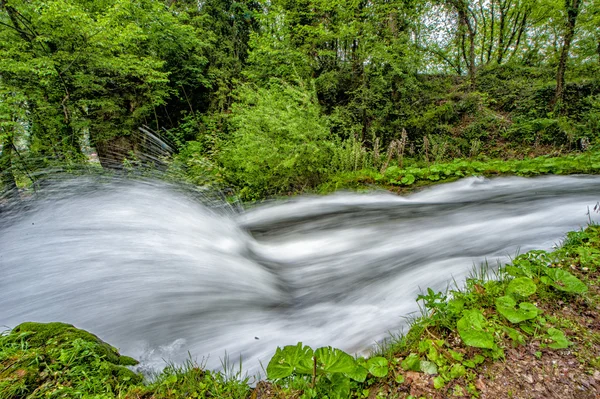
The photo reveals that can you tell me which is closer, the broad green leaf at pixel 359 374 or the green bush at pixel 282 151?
the broad green leaf at pixel 359 374

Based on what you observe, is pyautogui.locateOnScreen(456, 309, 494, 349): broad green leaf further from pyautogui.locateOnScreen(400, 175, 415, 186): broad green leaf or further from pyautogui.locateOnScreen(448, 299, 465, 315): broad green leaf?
pyautogui.locateOnScreen(400, 175, 415, 186): broad green leaf

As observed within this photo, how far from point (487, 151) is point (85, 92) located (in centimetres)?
1298

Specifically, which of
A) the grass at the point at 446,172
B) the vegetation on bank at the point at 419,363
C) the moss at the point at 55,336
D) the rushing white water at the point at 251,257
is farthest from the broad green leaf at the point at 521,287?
the grass at the point at 446,172

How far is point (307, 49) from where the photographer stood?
10016 millimetres

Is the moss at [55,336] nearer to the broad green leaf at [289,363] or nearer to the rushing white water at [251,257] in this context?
the rushing white water at [251,257]

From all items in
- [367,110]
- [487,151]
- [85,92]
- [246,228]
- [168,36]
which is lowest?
[246,228]

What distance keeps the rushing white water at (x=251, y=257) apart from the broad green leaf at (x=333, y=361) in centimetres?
88

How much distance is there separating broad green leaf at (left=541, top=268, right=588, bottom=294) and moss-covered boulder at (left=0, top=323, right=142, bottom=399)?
10.4ft

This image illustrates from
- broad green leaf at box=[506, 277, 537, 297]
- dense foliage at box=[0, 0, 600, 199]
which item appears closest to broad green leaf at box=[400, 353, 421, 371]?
broad green leaf at box=[506, 277, 537, 297]

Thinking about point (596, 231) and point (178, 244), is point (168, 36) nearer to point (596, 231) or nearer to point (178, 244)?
point (178, 244)

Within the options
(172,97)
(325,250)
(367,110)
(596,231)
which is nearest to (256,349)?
(325,250)

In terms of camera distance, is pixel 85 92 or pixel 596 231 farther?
pixel 85 92

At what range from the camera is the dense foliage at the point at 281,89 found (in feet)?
21.8

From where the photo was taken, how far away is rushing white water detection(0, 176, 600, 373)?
105 inches
